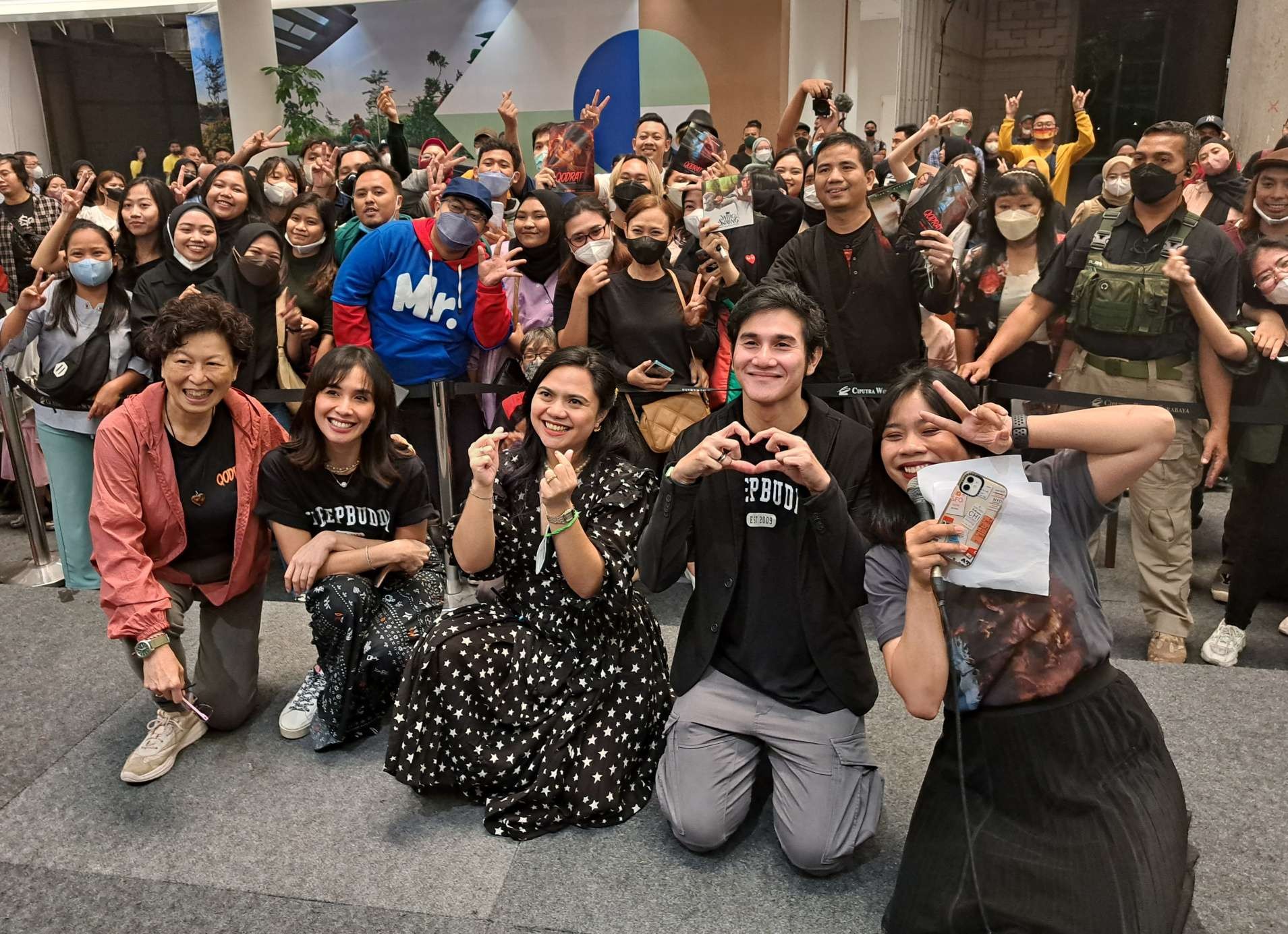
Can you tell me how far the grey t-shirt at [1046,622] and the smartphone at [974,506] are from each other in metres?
0.16

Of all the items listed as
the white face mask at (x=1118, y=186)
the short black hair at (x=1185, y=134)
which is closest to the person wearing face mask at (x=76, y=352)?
the short black hair at (x=1185, y=134)

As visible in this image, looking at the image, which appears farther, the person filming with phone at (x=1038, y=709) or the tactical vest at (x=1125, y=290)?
the tactical vest at (x=1125, y=290)

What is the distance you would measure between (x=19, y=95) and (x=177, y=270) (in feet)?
50.2

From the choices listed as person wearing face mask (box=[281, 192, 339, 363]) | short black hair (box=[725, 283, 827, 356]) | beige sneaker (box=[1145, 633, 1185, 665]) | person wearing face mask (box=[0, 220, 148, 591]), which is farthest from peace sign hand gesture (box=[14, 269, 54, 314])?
beige sneaker (box=[1145, 633, 1185, 665])

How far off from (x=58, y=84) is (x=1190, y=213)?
59.4 feet

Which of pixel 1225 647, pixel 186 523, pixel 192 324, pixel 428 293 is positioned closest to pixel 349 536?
pixel 186 523

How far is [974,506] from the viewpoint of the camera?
1822 millimetres

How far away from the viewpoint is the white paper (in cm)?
182

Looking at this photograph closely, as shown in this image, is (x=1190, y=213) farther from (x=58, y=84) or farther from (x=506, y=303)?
(x=58, y=84)

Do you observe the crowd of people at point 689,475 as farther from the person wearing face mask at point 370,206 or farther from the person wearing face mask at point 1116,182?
the person wearing face mask at point 1116,182

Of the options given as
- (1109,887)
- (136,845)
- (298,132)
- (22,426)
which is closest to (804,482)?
(1109,887)

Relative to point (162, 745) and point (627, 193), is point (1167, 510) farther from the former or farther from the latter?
point (162, 745)

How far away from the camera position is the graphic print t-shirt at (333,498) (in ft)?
9.55

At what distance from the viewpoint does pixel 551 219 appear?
13.1 ft
